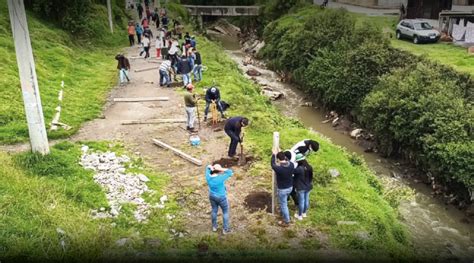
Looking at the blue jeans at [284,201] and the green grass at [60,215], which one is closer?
the green grass at [60,215]

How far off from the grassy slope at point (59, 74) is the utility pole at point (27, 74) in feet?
6.58

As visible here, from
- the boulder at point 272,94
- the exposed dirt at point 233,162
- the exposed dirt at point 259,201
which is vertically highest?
the exposed dirt at point 233,162

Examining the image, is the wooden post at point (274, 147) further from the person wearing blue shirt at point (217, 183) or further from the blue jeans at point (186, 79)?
the blue jeans at point (186, 79)

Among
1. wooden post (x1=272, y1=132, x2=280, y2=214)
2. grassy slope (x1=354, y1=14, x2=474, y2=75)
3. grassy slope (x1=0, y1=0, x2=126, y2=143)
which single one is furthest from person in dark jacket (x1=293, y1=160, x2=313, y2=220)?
grassy slope (x1=354, y1=14, x2=474, y2=75)

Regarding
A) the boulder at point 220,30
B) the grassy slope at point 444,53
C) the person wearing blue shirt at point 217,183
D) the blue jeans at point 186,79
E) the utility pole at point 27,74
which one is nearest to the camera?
the person wearing blue shirt at point 217,183

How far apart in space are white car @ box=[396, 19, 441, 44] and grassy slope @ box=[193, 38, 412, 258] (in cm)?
1386

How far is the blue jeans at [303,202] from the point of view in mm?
11430

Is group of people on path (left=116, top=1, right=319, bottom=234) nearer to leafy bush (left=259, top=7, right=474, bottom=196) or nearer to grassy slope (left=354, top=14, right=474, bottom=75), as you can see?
leafy bush (left=259, top=7, right=474, bottom=196)

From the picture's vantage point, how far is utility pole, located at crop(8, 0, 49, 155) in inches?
472

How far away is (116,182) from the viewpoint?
13070 millimetres

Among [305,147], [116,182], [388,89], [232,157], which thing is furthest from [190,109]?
[388,89]

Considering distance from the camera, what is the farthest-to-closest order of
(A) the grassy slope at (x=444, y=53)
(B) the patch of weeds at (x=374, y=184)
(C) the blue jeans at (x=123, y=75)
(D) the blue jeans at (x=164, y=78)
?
1. (A) the grassy slope at (x=444, y=53)
2. (C) the blue jeans at (x=123, y=75)
3. (D) the blue jeans at (x=164, y=78)
4. (B) the patch of weeds at (x=374, y=184)

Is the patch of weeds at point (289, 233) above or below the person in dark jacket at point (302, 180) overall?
below

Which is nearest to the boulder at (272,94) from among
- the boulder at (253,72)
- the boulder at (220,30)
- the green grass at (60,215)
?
the boulder at (253,72)
